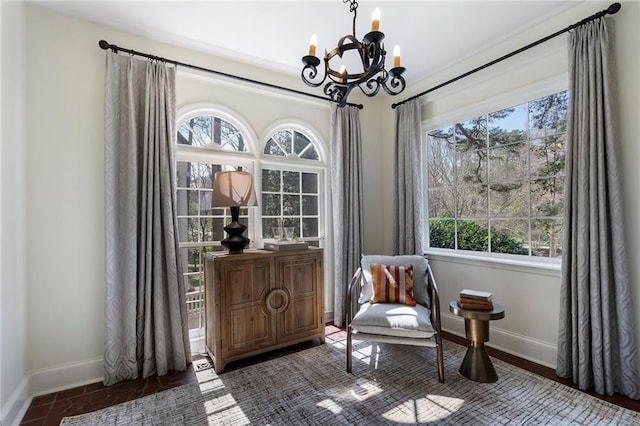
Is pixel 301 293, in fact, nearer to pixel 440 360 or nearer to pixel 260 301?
pixel 260 301

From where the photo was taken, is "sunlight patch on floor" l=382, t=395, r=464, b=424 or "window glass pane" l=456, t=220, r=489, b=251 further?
"window glass pane" l=456, t=220, r=489, b=251

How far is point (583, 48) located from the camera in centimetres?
216

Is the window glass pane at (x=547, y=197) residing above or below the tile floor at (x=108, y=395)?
above

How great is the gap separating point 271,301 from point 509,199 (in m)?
2.37

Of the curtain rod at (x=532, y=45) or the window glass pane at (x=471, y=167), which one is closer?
the curtain rod at (x=532, y=45)

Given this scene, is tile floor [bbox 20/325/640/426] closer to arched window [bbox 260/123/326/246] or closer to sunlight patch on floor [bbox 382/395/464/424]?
sunlight patch on floor [bbox 382/395/464/424]

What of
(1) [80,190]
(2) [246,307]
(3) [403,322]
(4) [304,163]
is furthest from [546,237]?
(1) [80,190]

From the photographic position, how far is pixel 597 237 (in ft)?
6.81

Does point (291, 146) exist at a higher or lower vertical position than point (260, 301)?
Answer: higher

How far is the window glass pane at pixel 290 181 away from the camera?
336cm

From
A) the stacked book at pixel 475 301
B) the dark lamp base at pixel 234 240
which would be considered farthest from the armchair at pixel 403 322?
the dark lamp base at pixel 234 240

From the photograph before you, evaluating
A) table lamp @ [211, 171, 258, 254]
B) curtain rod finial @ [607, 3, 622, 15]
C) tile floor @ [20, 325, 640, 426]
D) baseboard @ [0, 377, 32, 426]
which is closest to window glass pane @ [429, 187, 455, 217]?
tile floor @ [20, 325, 640, 426]

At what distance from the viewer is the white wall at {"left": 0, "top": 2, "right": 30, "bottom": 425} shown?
178 centimetres

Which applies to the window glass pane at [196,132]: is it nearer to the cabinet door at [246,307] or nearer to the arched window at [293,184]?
the arched window at [293,184]
